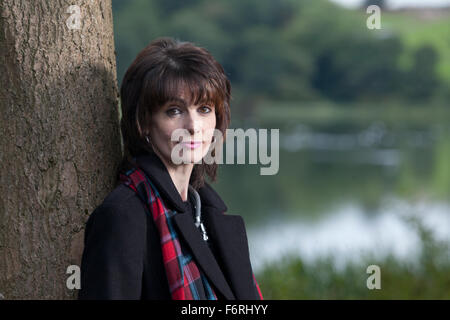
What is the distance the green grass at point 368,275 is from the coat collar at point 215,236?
3822 mm

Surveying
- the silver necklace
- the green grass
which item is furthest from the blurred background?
the silver necklace

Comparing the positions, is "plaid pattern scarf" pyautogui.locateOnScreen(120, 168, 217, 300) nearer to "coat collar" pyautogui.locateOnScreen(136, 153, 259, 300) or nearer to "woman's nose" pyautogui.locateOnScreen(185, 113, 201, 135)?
"coat collar" pyautogui.locateOnScreen(136, 153, 259, 300)

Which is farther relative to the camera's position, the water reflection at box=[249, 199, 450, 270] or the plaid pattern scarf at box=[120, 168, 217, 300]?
the water reflection at box=[249, 199, 450, 270]

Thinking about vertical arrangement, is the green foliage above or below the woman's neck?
above

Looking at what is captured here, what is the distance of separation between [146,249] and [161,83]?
0.50m

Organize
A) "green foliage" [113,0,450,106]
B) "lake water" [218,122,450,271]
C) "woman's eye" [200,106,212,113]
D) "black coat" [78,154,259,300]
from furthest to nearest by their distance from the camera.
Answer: "green foliage" [113,0,450,106], "lake water" [218,122,450,271], "woman's eye" [200,106,212,113], "black coat" [78,154,259,300]

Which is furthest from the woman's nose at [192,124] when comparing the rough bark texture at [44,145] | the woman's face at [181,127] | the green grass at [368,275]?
the green grass at [368,275]

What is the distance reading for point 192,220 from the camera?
1.89 metres

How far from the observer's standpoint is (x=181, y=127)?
1.89 meters

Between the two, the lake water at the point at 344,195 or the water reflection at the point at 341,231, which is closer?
the lake water at the point at 344,195

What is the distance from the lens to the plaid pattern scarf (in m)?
1.76

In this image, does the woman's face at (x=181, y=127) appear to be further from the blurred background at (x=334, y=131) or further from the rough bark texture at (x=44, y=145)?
the blurred background at (x=334, y=131)

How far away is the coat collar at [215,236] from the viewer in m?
1.83

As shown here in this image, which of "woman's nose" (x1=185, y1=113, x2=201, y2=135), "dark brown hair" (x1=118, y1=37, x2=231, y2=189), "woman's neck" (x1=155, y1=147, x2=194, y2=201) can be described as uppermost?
"dark brown hair" (x1=118, y1=37, x2=231, y2=189)
